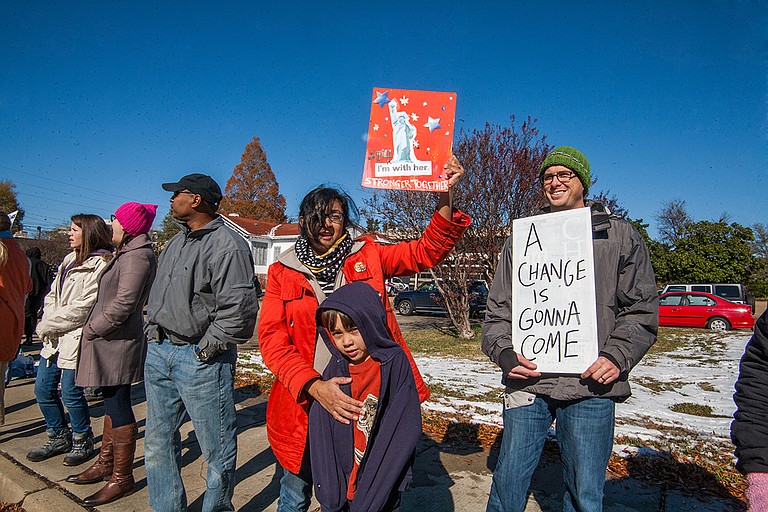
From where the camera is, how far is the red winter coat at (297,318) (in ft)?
7.41

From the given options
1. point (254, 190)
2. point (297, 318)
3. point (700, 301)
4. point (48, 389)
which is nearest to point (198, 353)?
point (297, 318)

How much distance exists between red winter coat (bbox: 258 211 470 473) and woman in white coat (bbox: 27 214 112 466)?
1992 millimetres

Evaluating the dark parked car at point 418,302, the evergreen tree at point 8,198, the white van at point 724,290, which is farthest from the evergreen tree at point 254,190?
the white van at point 724,290

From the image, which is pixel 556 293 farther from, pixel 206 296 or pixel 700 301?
pixel 700 301

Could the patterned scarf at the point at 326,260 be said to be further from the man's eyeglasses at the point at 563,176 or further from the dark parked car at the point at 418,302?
the dark parked car at the point at 418,302

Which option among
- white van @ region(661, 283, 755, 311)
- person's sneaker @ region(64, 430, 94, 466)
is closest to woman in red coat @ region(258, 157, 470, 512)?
person's sneaker @ region(64, 430, 94, 466)

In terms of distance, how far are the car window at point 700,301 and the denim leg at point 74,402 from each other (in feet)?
62.2

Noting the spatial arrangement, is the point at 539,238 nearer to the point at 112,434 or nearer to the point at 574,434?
the point at 574,434

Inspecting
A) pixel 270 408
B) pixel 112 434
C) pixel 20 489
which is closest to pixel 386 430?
pixel 270 408

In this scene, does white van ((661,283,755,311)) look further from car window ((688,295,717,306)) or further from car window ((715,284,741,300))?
car window ((688,295,717,306))

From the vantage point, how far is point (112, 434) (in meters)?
3.42

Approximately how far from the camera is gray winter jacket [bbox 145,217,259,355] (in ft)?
8.73

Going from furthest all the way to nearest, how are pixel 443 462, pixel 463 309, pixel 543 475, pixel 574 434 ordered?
pixel 463 309, pixel 443 462, pixel 543 475, pixel 574 434

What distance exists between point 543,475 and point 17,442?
4.56m
